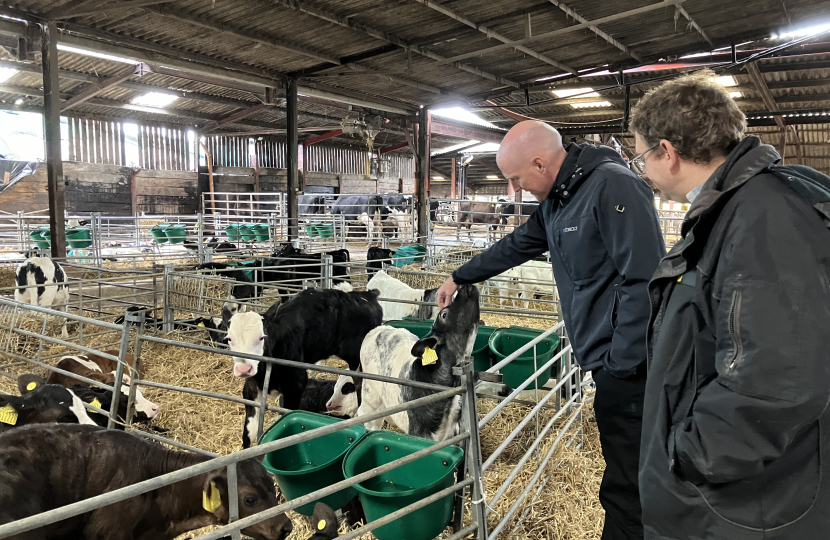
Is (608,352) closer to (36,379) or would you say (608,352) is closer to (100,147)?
(36,379)

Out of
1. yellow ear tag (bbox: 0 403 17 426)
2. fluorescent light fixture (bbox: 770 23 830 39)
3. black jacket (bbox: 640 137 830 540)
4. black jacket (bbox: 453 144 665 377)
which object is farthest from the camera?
fluorescent light fixture (bbox: 770 23 830 39)

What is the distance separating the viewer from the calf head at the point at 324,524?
1960mm

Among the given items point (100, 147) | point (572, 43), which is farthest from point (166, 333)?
point (100, 147)

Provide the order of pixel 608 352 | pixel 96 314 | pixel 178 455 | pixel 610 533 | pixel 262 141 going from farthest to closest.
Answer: pixel 262 141 < pixel 96 314 < pixel 178 455 < pixel 610 533 < pixel 608 352

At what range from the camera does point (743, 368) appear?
1.05 metres

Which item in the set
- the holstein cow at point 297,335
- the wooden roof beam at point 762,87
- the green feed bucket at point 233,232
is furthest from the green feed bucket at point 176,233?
the wooden roof beam at point 762,87

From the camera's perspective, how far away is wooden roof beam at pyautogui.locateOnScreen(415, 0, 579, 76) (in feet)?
23.6

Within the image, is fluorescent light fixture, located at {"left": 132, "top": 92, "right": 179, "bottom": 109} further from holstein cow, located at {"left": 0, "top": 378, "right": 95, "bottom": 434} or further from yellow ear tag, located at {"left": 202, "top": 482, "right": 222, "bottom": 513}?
yellow ear tag, located at {"left": 202, "top": 482, "right": 222, "bottom": 513}

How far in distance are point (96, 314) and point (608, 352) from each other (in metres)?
7.99

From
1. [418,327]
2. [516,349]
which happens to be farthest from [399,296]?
[516,349]

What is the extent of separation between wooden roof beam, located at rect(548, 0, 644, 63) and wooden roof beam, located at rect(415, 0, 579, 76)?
1.10m

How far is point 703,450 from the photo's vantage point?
3.67ft

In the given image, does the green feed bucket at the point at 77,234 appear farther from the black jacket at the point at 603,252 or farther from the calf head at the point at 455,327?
the black jacket at the point at 603,252

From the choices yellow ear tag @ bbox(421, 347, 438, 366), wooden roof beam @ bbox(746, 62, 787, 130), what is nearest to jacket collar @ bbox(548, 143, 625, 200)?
yellow ear tag @ bbox(421, 347, 438, 366)
